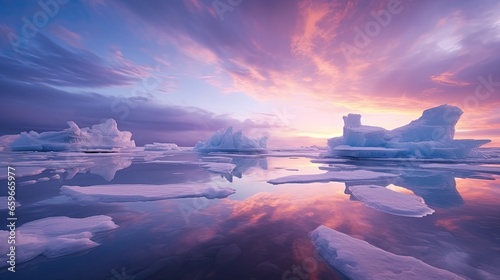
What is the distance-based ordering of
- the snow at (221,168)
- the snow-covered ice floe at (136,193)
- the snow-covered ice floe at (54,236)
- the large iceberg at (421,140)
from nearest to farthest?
the snow-covered ice floe at (54,236), the snow-covered ice floe at (136,193), the snow at (221,168), the large iceberg at (421,140)

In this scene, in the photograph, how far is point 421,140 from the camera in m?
33.3

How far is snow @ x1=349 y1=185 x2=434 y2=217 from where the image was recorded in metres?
7.02

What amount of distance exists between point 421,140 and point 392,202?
33.3 m

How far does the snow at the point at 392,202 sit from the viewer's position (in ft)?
23.0

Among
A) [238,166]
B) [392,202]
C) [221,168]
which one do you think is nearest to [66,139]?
[238,166]

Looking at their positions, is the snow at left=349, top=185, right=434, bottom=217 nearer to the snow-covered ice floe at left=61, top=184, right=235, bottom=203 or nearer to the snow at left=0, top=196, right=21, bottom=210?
the snow-covered ice floe at left=61, top=184, right=235, bottom=203

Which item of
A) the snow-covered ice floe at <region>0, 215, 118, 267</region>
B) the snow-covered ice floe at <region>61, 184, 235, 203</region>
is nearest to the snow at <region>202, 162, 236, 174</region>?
the snow-covered ice floe at <region>61, 184, 235, 203</region>

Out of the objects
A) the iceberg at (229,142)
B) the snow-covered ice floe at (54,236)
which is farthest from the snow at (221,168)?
the iceberg at (229,142)

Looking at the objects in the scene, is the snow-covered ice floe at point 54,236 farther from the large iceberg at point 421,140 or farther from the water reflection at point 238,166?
the large iceberg at point 421,140

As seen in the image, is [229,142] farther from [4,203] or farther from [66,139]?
[4,203]

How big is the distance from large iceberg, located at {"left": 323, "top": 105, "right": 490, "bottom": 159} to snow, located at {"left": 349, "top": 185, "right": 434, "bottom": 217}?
24.7 m

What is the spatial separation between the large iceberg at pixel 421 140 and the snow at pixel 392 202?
81.0ft

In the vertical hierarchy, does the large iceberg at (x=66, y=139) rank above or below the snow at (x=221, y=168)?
above

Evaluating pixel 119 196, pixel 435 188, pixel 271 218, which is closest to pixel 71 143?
pixel 119 196
